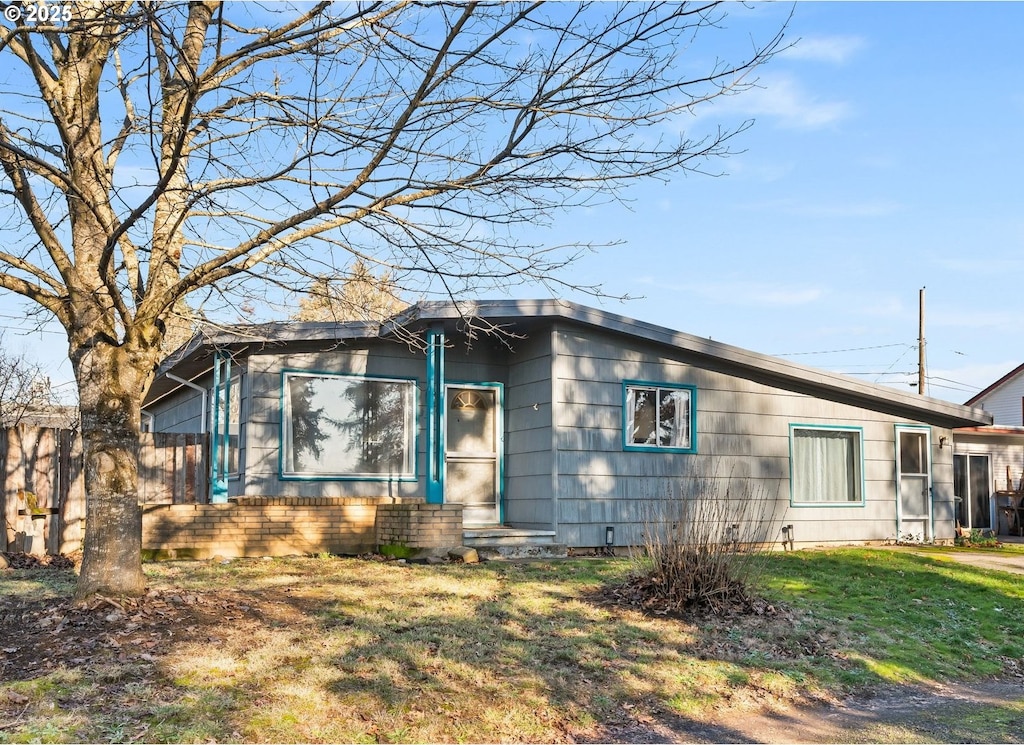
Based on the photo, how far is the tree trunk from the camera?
7605 millimetres

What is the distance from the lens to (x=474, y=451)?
48.2 feet

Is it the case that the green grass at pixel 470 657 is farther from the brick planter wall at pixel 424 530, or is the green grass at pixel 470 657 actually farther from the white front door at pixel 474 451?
the white front door at pixel 474 451

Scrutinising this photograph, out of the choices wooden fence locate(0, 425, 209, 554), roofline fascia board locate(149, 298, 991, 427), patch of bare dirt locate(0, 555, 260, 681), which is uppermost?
roofline fascia board locate(149, 298, 991, 427)

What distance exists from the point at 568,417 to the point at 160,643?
783cm

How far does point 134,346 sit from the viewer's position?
309 inches

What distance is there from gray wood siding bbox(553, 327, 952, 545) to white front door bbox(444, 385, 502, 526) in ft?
4.74

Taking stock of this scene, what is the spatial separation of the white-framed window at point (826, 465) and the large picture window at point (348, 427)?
6.62 meters

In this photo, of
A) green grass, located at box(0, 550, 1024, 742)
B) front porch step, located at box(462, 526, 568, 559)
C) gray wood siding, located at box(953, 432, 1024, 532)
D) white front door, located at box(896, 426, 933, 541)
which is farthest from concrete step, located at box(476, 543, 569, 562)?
gray wood siding, located at box(953, 432, 1024, 532)

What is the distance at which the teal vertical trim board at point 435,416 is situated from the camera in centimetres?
1312

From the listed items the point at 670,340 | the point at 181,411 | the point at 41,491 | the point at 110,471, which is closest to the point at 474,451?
the point at 670,340

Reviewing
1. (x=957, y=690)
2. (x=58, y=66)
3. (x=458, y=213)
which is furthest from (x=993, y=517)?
(x=58, y=66)

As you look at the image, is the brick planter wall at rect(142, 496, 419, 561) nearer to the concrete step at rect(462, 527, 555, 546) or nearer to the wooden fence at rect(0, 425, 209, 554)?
the concrete step at rect(462, 527, 555, 546)

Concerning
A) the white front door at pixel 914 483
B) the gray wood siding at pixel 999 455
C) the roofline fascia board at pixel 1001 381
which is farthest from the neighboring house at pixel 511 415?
the roofline fascia board at pixel 1001 381

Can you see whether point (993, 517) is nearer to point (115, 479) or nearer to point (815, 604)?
point (815, 604)
